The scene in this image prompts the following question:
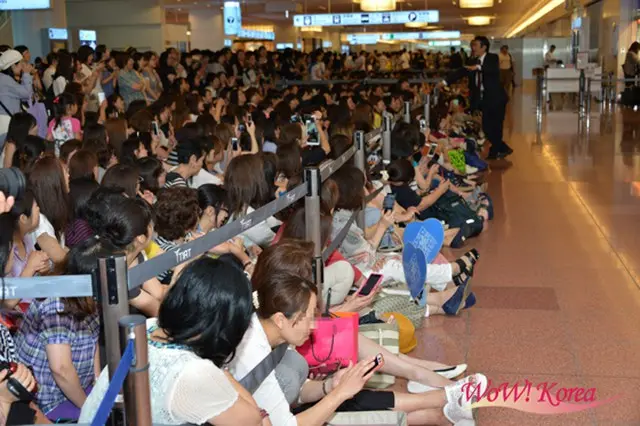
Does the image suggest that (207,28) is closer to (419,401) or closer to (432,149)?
(432,149)

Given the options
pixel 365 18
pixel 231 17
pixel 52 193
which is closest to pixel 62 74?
pixel 52 193

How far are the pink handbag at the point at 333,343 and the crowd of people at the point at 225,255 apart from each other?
5 cm

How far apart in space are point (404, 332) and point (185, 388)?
2546 mm

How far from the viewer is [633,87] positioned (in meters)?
21.4

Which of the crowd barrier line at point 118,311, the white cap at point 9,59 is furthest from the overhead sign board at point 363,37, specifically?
the crowd barrier line at point 118,311

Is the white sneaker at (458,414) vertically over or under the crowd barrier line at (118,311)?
under

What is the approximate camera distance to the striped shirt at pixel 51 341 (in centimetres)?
291

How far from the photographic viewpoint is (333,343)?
3.71 metres

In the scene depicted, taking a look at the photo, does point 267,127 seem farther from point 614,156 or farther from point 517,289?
point 614,156

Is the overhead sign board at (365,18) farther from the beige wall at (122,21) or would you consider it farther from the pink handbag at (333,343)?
the pink handbag at (333,343)

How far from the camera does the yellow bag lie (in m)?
4.70

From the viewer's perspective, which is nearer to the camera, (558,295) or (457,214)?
(558,295)

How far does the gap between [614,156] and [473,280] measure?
7.07 m

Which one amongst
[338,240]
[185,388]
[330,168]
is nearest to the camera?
[185,388]
